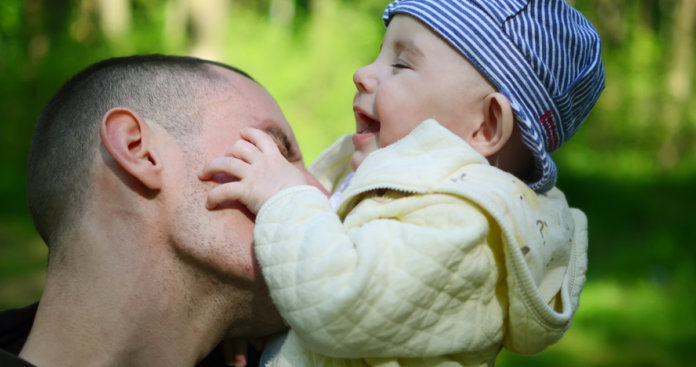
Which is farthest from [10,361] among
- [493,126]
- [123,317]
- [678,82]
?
[678,82]

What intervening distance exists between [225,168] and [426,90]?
24.0 inches

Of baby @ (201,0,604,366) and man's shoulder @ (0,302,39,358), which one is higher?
baby @ (201,0,604,366)

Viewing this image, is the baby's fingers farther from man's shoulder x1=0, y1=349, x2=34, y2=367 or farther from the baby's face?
man's shoulder x1=0, y1=349, x2=34, y2=367

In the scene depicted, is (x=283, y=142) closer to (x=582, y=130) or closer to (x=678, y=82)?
(x=582, y=130)

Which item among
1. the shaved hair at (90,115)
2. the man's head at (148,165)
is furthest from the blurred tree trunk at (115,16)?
the man's head at (148,165)

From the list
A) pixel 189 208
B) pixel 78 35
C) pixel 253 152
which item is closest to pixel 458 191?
pixel 253 152

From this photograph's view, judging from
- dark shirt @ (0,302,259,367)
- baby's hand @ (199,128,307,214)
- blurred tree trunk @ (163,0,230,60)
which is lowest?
blurred tree trunk @ (163,0,230,60)

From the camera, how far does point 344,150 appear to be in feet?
8.84

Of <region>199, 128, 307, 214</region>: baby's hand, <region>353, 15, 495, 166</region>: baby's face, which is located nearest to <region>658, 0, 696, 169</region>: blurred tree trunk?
<region>353, 15, 495, 166</region>: baby's face

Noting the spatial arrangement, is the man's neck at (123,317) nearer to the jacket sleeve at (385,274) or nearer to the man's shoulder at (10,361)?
the man's shoulder at (10,361)

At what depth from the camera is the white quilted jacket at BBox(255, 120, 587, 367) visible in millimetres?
1766

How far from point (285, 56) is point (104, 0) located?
4094 mm

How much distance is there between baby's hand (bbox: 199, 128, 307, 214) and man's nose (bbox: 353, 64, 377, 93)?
1.04 feet

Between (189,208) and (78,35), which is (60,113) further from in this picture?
(78,35)
